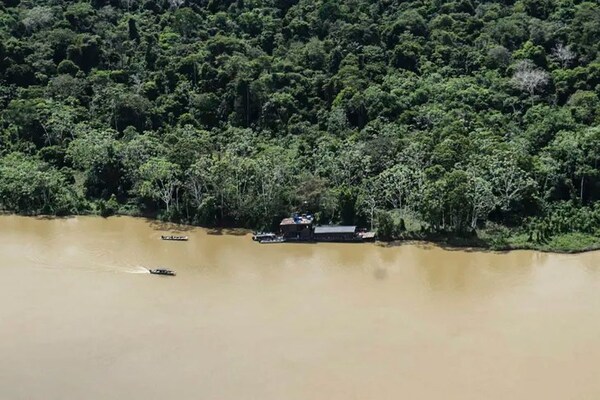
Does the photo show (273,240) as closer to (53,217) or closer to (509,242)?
(509,242)

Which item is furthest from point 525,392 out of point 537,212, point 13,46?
point 13,46

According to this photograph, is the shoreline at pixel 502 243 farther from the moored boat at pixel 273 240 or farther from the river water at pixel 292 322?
the moored boat at pixel 273 240

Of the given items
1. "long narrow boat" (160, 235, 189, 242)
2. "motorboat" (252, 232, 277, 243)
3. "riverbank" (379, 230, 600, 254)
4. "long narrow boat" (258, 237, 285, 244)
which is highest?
"riverbank" (379, 230, 600, 254)

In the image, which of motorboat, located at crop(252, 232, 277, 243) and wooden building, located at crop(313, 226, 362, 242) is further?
motorboat, located at crop(252, 232, 277, 243)

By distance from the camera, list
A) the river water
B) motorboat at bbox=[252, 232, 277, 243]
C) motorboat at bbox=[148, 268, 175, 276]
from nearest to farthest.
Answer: the river water → motorboat at bbox=[148, 268, 175, 276] → motorboat at bbox=[252, 232, 277, 243]

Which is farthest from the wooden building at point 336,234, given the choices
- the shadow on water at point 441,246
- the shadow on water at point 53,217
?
the shadow on water at point 53,217

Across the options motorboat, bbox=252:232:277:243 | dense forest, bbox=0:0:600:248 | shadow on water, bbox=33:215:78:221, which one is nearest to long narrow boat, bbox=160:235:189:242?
dense forest, bbox=0:0:600:248

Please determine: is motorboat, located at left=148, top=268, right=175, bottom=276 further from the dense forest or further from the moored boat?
the dense forest
